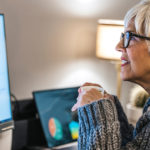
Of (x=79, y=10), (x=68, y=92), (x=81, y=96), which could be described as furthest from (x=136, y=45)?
(x=79, y=10)

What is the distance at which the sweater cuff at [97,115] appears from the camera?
77cm

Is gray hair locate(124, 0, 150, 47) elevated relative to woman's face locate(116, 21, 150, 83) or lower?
elevated

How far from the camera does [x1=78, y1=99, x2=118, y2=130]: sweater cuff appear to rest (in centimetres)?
77

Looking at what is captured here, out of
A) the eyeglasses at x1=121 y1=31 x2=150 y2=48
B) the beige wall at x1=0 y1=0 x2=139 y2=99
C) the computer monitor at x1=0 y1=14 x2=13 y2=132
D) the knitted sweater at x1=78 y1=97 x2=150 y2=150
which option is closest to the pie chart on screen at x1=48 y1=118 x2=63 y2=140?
the beige wall at x1=0 y1=0 x2=139 y2=99

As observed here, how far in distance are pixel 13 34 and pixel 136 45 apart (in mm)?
658

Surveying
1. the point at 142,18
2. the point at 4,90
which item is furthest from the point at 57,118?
the point at 142,18

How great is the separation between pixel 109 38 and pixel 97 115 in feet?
2.36

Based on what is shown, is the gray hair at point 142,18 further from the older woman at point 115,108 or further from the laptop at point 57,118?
the laptop at point 57,118

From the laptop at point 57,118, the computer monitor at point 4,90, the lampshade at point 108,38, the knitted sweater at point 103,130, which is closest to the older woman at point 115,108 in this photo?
the knitted sweater at point 103,130

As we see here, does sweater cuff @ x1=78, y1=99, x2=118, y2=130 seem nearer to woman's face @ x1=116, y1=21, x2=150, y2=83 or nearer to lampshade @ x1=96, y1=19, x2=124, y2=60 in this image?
woman's face @ x1=116, y1=21, x2=150, y2=83

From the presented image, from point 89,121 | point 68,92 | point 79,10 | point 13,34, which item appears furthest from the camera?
point 79,10

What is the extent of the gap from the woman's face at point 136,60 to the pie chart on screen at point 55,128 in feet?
1.68

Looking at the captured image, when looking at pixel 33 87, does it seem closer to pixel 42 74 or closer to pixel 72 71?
pixel 42 74

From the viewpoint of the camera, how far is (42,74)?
1.39 m
